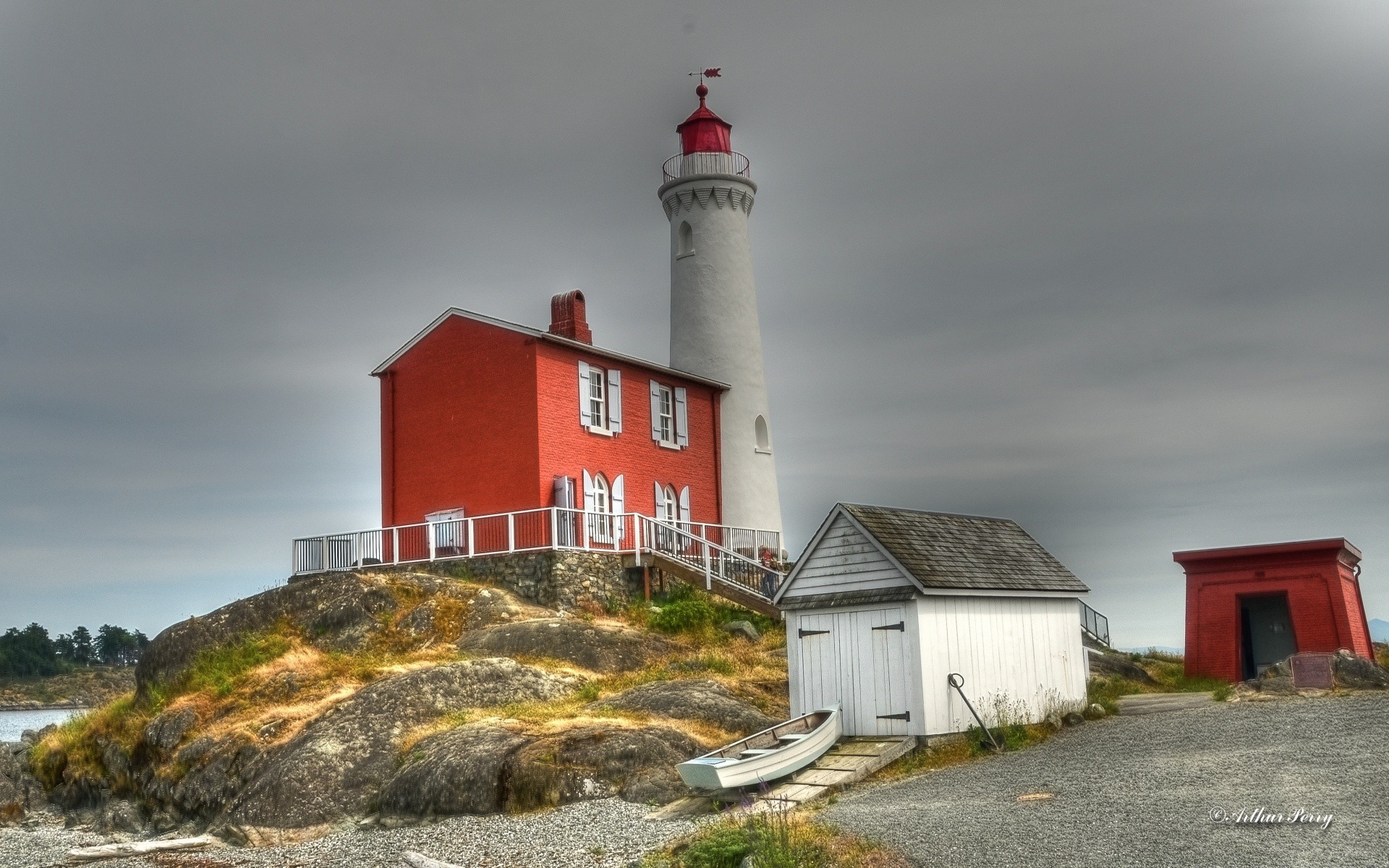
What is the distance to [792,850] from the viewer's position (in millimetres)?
11234

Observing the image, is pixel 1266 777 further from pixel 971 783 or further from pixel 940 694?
pixel 940 694

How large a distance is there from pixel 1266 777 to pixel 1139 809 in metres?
1.94

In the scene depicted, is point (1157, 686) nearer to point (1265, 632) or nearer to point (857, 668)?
point (1265, 632)

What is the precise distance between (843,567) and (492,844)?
21.6ft

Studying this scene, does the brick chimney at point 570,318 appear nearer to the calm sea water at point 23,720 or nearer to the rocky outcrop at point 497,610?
the rocky outcrop at point 497,610

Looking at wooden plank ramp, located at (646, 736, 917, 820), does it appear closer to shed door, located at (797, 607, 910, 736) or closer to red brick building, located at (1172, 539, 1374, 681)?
shed door, located at (797, 607, 910, 736)

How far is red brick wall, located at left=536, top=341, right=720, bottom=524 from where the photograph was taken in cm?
3006

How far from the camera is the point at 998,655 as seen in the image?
60.2 feet

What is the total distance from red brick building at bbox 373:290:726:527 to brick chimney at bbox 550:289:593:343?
0.14 feet

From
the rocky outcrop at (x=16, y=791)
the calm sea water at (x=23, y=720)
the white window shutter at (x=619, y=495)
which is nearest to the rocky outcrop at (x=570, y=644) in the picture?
the white window shutter at (x=619, y=495)

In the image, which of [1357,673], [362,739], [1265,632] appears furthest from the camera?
[1265,632]

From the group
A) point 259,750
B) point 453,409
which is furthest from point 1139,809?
point 453,409

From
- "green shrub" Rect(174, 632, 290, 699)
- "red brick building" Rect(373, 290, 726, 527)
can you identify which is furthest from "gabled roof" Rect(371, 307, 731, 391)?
"green shrub" Rect(174, 632, 290, 699)

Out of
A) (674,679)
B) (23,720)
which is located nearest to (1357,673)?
(674,679)
